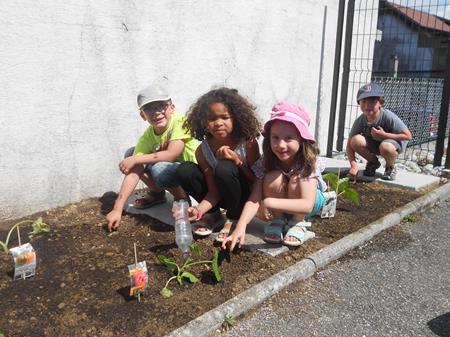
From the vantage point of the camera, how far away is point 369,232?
340 cm

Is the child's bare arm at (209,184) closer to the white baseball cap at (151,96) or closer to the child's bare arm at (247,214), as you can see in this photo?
the child's bare arm at (247,214)

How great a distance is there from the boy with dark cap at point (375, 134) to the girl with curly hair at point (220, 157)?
2.09 metres

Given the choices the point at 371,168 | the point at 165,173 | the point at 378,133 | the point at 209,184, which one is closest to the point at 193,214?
the point at 209,184

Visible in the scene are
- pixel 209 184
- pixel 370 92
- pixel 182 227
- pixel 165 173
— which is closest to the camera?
pixel 182 227

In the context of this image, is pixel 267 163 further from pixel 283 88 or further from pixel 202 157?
pixel 283 88

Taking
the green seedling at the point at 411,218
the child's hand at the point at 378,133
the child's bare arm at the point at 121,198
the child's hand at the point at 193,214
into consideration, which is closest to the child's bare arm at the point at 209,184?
the child's hand at the point at 193,214

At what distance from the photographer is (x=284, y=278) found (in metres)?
2.61

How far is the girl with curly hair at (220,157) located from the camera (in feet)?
9.54

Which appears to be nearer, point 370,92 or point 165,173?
point 165,173

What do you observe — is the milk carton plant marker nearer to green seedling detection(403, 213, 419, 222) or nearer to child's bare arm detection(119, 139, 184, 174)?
child's bare arm detection(119, 139, 184, 174)

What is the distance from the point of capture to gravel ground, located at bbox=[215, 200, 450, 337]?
7.34 feet

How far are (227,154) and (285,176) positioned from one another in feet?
1.39

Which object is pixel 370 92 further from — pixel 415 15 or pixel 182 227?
pixel 415 15

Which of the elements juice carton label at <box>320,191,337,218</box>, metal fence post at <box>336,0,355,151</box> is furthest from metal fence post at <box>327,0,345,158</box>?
juice carton label at <box>320,191,337,218</box>
